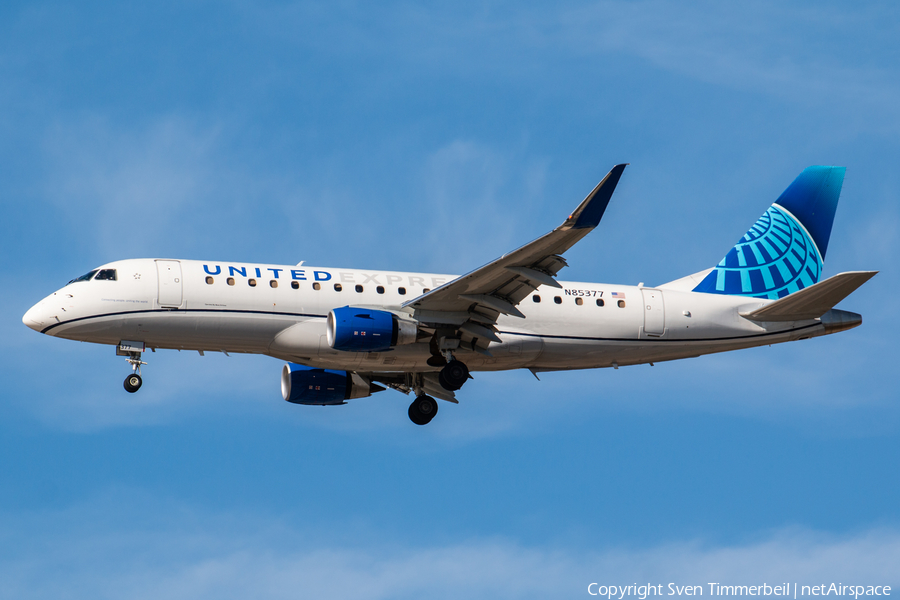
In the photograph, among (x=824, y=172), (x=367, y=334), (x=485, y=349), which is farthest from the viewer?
(x=824, y=172)

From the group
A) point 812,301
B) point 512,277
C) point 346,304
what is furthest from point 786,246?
point 346,304

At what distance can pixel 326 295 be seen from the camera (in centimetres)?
3397

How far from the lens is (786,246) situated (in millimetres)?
40656

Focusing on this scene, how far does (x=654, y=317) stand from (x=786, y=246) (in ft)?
23.9

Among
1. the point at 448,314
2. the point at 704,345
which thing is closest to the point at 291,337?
the point at 448,314

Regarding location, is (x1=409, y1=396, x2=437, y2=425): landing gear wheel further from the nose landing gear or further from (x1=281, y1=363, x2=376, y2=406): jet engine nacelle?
the nose landing gear

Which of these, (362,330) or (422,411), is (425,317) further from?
(422,411)

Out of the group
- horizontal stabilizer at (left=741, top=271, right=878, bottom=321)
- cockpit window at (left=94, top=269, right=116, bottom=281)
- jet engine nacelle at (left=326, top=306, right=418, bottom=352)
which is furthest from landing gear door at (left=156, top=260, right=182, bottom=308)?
horizontal stabilizer at (left=741, top=271, right=878, bottom=321)

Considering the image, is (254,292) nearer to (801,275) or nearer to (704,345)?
(704,345)

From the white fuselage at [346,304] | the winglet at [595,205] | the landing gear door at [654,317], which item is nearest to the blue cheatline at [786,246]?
the white fuselage at [346,304]

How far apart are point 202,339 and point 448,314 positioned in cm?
720

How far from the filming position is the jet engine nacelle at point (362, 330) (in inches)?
1278

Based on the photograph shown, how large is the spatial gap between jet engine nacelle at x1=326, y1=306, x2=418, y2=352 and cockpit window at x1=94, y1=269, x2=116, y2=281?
6472 millimetres

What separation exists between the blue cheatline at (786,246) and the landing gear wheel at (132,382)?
18373 millimetres
